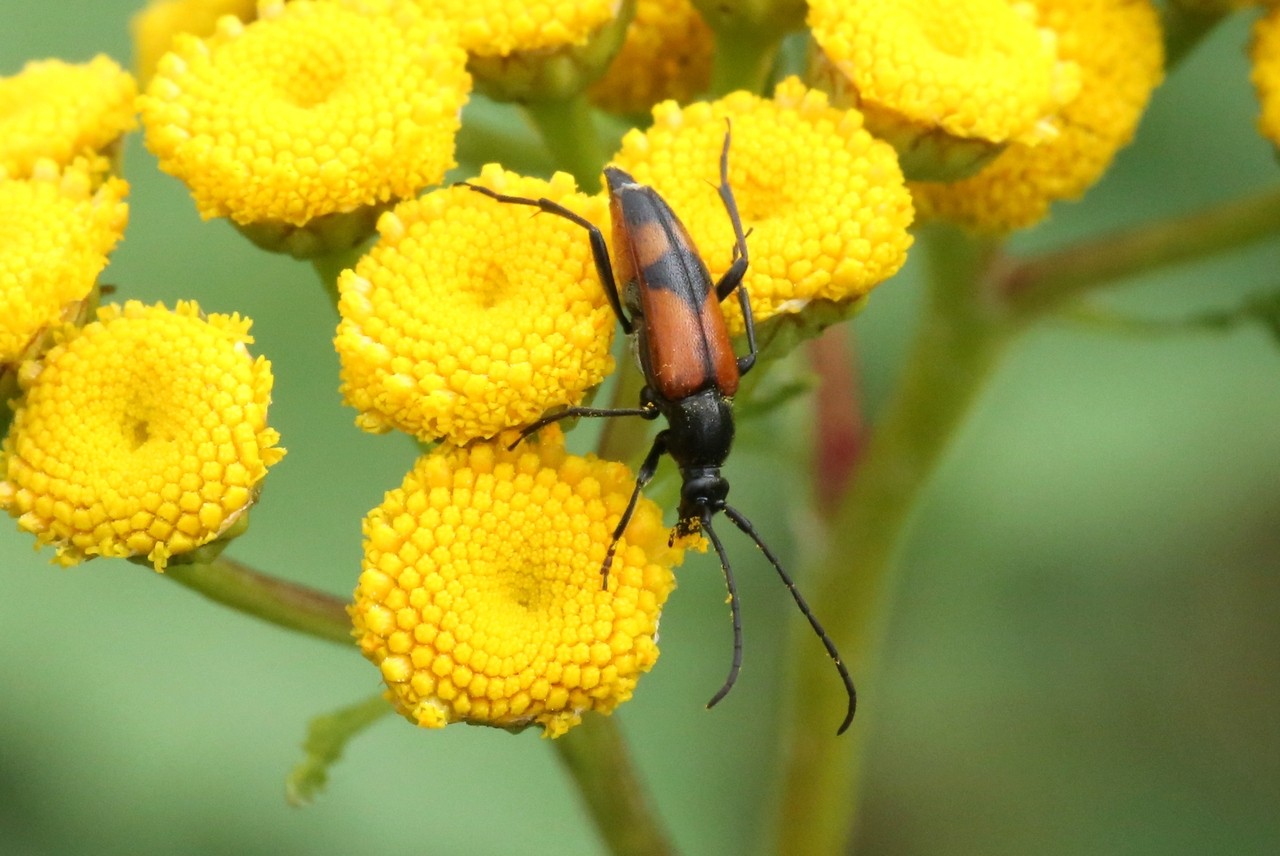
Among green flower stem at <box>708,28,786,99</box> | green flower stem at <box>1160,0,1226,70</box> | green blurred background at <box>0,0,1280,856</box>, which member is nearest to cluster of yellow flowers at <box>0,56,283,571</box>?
green flower stem at <box>708,28,786,99</box>

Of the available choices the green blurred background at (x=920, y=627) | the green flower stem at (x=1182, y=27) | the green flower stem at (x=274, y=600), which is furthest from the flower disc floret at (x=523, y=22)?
the green blurred background at (x=920, y=627)

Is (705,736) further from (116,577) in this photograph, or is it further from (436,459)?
(436,459)

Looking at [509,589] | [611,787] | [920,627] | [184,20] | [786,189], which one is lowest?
[920,627]

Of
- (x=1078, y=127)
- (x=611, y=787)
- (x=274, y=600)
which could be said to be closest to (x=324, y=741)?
(x=274, y=600)

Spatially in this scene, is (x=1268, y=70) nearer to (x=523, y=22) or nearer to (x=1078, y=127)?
(x=1078, y=127)

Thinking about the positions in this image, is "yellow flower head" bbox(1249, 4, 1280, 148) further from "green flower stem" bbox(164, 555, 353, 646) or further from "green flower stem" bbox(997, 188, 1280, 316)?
"green flower stem" bbox(164, 555, 353, 646)

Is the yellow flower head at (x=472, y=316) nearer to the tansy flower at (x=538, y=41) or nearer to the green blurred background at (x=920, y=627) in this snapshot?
the tansy flower at (x=538, y=41)

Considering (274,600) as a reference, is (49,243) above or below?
above
